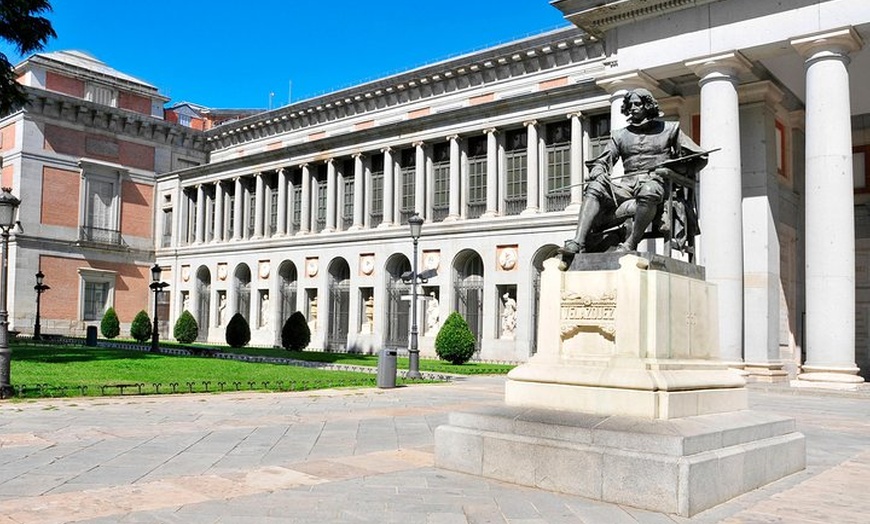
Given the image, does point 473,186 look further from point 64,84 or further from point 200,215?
point 64,84

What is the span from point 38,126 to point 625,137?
162ft

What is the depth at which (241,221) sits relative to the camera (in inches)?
1998

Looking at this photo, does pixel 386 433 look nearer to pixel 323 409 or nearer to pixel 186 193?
pixel 323 409

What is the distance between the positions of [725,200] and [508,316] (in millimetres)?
15447

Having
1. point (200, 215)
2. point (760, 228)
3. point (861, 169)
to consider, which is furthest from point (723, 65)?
point (200, 215)

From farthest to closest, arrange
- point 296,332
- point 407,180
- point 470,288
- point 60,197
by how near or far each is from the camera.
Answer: point 60,197, point 407,180, point 470,288, point 296,332

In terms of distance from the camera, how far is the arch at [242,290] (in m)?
49.7

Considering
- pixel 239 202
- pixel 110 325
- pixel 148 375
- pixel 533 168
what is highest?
pixel 239 202

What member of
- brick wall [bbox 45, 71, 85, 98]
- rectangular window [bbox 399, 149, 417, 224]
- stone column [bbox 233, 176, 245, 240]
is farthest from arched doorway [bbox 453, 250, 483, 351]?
brick wall [bbox 45, 71, 85, 98]

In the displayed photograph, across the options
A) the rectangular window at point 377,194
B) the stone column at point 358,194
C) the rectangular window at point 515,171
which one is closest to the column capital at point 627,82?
the rectangular window at point 515,171

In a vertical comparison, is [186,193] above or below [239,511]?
above

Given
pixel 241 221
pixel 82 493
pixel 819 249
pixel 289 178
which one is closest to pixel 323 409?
pixel 82 493

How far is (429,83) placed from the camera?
45.5 meters

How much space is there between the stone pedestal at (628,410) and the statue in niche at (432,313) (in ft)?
98.9
